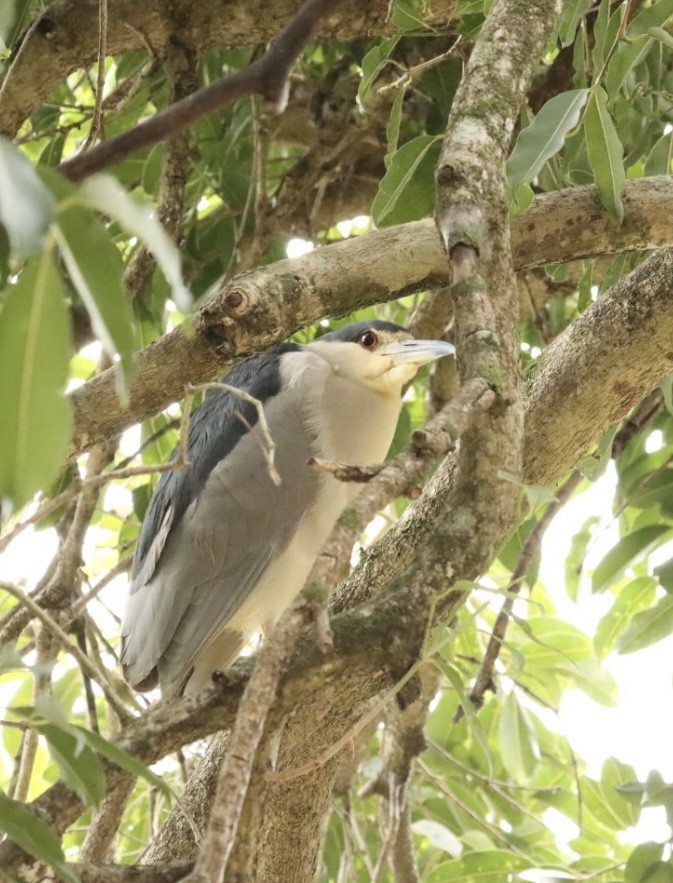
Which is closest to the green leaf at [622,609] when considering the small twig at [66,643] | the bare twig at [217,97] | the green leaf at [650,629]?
the green leaf at [650,629]

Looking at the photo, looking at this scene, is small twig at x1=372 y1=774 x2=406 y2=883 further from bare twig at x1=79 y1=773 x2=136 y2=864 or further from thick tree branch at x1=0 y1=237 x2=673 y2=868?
bare twig at x1=79 y1=773 x2=136 y2=864

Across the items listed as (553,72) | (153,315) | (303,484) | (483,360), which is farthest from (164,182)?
(483,360)

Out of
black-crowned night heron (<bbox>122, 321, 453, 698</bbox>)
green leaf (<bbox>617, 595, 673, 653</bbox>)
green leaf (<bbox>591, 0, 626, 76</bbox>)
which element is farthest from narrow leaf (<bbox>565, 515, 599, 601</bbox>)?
green leaf (<bbox>591, 0, 626, 76</bbox>)

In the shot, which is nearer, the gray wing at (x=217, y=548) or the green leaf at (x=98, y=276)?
the green leaf at (x=98, y=276)

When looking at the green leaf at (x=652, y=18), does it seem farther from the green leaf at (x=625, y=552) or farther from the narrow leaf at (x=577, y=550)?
the narrow leaf at (x=577, y=550)

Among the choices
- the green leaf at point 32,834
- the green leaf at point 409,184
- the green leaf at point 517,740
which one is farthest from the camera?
the green leaf at point 517,740

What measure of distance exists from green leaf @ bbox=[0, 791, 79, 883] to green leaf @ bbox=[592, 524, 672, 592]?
132 centimetres

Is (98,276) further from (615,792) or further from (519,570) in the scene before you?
(615,792)

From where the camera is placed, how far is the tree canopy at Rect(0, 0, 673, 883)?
73 cm

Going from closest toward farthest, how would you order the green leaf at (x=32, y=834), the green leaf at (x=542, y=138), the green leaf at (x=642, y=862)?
the green leaf at (x=32, y=834) → the green leaf at (x=542, y=138) → the green leaf at (x=642, y=862)

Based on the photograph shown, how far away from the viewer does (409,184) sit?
5.86 feet

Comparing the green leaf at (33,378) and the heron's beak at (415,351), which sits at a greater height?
the heron's beak at (415,351)

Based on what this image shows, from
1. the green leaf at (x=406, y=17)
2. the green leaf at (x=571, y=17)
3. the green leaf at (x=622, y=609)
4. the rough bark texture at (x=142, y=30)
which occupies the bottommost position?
the green leaf at (x=622, y=609)

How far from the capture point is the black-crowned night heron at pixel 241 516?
6.12 feet
